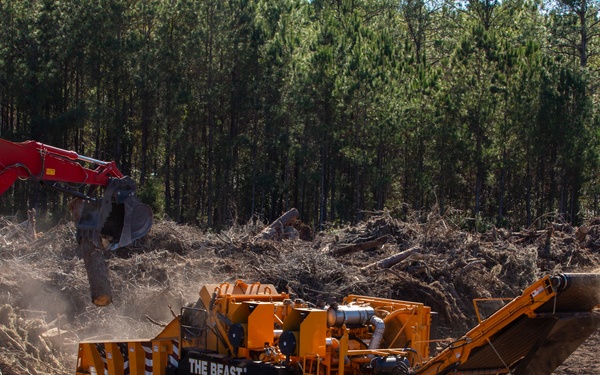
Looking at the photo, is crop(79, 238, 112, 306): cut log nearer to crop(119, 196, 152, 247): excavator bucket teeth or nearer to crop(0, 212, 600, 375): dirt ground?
crop(119, 196, 152, 247): excavator bucket teeth

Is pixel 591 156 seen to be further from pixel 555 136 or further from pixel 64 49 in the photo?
pixel 64 49

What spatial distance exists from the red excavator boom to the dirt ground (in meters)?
2.61

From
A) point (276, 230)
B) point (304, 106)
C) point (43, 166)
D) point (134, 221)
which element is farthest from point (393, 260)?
point (304, 106)

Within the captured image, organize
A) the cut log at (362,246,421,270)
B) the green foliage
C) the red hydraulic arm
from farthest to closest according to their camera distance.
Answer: the green foliage, the cut log at (362,246,421,270), the red hydraulic arm

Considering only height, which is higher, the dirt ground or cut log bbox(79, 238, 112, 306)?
cut log bbox(79, 238, 112, 306)

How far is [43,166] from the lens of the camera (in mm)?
10969

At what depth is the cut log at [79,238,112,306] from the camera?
1100cm

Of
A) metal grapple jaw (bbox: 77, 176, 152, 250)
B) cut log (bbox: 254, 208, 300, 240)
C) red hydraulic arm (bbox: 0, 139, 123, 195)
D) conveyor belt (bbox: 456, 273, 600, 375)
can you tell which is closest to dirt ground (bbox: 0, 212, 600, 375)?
cut log (bbox: 254, 208, 300, 240)

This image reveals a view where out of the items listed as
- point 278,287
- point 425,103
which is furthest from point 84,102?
point 278,287

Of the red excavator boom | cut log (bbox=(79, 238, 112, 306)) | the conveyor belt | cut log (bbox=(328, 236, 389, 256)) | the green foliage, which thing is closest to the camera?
the conveyor belt

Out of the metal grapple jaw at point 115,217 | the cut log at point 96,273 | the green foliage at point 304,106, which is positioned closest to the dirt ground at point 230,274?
the cut log at point 96,273

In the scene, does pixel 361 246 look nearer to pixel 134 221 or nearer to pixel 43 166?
pixel 134 221

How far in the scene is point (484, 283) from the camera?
1803 centimetres

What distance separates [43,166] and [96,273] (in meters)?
1.51
